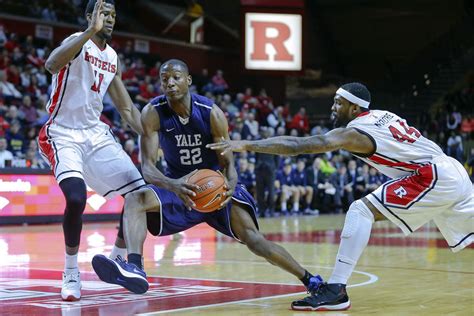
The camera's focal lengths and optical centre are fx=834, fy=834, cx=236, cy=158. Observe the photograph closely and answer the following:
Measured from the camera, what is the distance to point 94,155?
611 cm

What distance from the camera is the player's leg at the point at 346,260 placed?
17.7 ft

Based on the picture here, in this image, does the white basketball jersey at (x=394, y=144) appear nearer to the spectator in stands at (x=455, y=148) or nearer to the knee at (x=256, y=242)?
the knee at (x=256, y=242)

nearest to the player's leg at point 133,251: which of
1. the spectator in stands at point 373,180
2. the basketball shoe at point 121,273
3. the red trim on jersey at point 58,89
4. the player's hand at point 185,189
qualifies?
the basketball shoe at point 121,273

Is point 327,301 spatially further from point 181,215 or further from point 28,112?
point 28,112

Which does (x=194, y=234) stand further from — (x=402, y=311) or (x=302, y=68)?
(x=302, y=68)

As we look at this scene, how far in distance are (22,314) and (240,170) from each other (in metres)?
13.4

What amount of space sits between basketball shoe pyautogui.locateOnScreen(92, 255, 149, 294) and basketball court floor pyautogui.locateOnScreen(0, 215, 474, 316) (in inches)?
5.4

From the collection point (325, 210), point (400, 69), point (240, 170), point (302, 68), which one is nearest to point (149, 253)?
point (240, 170)

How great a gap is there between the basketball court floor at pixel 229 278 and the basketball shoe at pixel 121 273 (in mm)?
137

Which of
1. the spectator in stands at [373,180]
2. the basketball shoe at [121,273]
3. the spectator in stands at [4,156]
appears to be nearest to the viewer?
the basketball shoe at [121,273]

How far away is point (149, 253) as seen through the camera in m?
9.54

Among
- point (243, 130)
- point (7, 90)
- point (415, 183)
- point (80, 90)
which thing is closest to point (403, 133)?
point (415, 183)

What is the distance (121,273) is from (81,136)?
1.20 metres

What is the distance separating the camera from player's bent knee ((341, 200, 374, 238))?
18.2 ft
